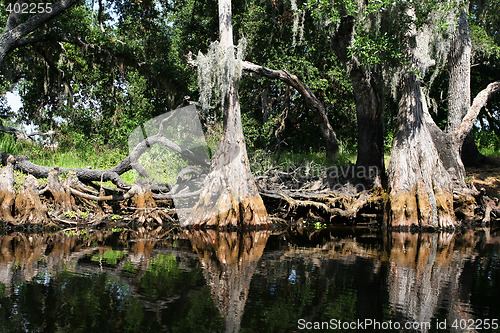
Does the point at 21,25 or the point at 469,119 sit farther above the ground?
the point at 21,25

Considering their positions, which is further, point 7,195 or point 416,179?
point 416,179

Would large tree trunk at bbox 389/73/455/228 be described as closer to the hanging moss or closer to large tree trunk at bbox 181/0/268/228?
large tree trunk at bbox 181/0/268/228

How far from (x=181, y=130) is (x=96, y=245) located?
7.28 meters

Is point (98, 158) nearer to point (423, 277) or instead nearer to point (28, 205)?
point (28, 205)

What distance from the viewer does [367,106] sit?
475 inches

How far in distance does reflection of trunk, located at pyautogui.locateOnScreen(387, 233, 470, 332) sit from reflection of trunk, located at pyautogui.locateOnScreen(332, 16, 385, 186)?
3.43m

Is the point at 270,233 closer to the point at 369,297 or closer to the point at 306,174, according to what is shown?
the point at 306,174

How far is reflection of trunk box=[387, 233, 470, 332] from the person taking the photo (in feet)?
15.2

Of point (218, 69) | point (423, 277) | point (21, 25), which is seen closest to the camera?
point (423, 277)

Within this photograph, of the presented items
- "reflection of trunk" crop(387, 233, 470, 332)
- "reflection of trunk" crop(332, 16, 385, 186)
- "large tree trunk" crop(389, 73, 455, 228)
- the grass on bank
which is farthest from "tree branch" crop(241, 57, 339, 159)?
"reflection of trunk" crop(387, 233, 470, 332)

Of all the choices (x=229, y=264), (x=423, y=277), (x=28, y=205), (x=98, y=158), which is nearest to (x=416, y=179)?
(x=423, y=277)

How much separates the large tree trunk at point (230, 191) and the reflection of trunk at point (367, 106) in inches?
109

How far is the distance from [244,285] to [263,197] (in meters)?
6.93

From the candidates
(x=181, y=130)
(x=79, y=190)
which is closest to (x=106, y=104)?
(x=181, y=130)
